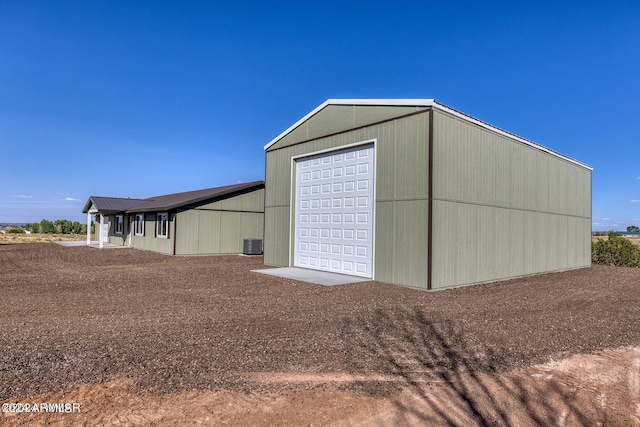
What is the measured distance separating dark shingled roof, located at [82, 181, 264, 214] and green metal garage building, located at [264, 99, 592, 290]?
628 cm

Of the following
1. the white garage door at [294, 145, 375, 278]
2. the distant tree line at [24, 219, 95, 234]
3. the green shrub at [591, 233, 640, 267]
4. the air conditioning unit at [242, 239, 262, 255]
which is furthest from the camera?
the distant tree line at [24, 219, 95, 234]

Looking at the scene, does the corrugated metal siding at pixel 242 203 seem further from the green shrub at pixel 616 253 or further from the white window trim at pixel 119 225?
the green shrub at pixel 616 253

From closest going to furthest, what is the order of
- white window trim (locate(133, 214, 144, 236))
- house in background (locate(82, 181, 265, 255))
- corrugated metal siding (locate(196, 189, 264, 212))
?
1. house in background (locate(82, 181, 265, 255))
2. corrugated metal siding (locate(196, 189, 264, 212))
3. white window trim (locate(133, 214, 144, 236))

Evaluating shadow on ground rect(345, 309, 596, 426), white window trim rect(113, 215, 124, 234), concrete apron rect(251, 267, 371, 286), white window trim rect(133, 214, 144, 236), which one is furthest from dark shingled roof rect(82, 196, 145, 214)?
shadow on ground rect(345, 309, 596, 426)

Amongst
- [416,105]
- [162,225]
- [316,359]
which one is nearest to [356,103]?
[416,105]

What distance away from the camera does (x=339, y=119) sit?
41.8ft

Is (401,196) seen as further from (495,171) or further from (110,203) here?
(110,203)

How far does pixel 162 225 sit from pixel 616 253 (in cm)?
2707

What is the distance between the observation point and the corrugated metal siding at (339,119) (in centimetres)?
1108

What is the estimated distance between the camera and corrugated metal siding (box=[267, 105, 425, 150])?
1108cm

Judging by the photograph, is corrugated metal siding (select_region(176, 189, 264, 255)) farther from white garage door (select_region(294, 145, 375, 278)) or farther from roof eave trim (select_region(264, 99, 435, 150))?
white garage door (select_region(294, 145, 375, 278))

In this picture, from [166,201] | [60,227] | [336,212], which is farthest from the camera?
[60,227]

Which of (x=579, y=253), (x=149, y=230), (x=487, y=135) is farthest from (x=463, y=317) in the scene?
(x=149, y=230)

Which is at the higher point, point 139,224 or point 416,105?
point 416,105
